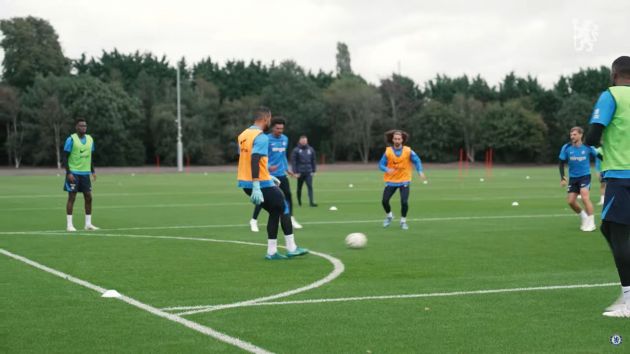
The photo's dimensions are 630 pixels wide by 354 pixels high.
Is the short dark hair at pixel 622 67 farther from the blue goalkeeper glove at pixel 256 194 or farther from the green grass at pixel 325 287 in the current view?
the blue goalkeeper glove at pixel 256 194

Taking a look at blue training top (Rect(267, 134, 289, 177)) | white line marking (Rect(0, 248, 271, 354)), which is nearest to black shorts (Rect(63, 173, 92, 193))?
blue training top (Rect(267, 134, 289, 177))

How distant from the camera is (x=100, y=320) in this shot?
7195 mm

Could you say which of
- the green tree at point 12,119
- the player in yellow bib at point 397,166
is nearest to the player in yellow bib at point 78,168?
the player in yellow bib at point 397,166

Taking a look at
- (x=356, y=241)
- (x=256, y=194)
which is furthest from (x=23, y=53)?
(x=256, y=194)

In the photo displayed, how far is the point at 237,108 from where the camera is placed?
8894 cm

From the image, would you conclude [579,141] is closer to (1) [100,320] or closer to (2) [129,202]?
(1) [100,320]

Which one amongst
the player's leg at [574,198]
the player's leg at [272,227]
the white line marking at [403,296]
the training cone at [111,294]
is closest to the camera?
the white line marking at [403,296]

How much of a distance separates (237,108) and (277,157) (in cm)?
7266

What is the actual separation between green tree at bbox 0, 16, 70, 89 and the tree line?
4.4 inches

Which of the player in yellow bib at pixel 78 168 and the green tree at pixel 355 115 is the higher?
the green tree at pixel 355 115

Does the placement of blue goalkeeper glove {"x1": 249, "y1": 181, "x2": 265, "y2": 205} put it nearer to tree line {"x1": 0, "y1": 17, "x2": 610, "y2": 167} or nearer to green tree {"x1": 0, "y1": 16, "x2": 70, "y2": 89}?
tree line {"x1": 0, "y1": 17, "x2": 610, "y2": 167}

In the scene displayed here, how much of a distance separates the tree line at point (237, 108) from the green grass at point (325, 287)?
64046 mm

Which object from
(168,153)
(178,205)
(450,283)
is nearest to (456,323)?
(450,283)

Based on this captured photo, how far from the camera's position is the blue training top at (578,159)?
16.1 metres
